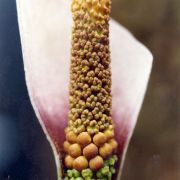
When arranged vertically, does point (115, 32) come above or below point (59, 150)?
above

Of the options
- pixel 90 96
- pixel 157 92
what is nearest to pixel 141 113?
pixel 157 92

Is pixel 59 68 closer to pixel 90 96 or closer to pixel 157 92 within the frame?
pixel 90 96

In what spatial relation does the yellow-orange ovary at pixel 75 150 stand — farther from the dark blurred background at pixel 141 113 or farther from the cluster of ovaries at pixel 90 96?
the dark blurred background at pixel 141 113

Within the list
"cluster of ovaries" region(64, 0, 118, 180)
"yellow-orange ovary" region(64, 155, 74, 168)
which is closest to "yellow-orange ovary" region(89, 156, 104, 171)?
"cluster of ovaries" region(64, 0, 118, 180)

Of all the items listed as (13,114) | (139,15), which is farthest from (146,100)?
(13,114)

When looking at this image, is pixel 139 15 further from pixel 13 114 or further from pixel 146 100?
pixel 13 114

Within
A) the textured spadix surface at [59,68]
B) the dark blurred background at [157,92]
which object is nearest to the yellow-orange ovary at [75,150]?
the textured spadix surface at [59,68]
